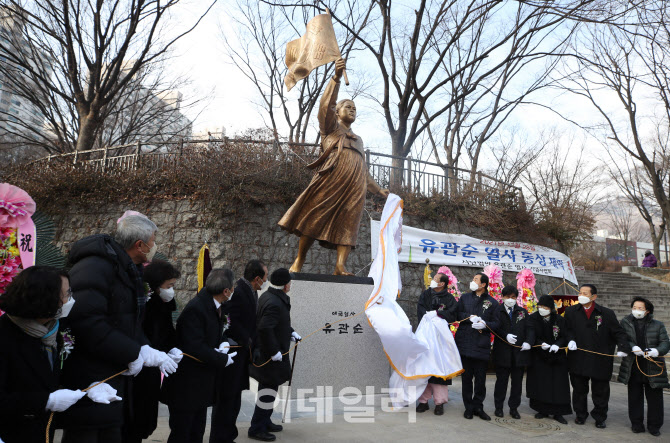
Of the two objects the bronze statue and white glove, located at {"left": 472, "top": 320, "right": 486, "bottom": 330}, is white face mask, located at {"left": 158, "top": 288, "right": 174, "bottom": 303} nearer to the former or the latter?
the bronze statue

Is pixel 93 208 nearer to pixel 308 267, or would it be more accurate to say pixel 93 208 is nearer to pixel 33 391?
pixel 308 267

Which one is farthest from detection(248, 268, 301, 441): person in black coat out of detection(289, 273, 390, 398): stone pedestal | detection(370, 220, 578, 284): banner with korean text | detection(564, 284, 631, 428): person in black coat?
detection(370, 220, 578, 284): banner with korean text

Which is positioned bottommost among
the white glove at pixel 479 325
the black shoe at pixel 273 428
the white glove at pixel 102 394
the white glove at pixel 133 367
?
the black shoe at pixel 273 428

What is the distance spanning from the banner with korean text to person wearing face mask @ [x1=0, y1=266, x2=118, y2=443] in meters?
8.63

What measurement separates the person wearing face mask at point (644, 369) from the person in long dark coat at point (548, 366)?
0.63 meters

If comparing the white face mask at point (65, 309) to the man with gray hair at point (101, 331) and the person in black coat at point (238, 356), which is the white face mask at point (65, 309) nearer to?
the man with gray hair at point (101, 331)

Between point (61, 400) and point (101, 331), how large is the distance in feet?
1.05

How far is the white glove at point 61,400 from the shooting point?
1867 mm

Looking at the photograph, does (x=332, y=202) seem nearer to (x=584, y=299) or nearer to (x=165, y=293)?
(x=165, y=293)

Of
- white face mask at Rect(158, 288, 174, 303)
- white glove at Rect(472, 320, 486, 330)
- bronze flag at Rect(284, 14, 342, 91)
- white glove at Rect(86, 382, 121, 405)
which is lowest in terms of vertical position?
white glove at Rect(472, 320, 486, 330)

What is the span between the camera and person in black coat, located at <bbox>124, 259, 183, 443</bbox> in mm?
2648

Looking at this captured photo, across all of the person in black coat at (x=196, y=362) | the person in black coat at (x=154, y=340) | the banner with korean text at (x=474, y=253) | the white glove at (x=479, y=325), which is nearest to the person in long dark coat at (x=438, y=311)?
the white glove at (x=479, y=325)

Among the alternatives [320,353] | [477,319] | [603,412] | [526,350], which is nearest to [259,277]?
[320,353]

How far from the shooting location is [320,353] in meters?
5.02
